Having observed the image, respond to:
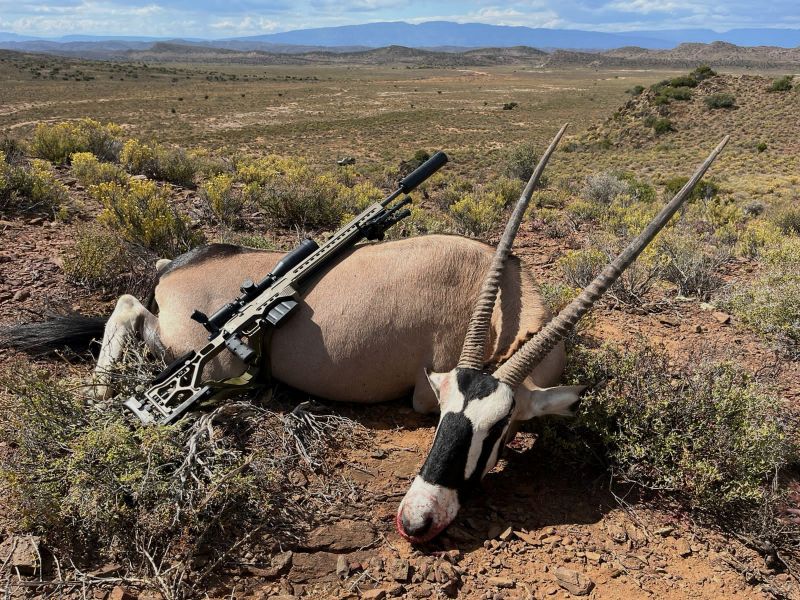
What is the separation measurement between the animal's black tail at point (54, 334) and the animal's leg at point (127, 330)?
0.33m

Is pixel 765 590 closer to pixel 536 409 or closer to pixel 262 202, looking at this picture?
pixel 536 409

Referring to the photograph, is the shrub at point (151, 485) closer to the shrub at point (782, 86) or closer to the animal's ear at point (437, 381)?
the animal's ear at point (437, 381)

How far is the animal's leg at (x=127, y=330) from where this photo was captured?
14.0 feet

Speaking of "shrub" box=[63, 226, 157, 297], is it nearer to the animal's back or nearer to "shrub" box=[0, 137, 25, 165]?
the animal's back

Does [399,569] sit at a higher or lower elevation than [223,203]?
lower

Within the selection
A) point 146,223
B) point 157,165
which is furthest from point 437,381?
Answer: point 157,165

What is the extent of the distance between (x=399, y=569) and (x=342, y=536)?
1.36 ft

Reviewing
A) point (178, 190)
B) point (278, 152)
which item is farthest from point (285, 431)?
point (278, 152)

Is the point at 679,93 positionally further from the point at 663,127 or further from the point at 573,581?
the point at 573,581

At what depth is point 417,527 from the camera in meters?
2.90

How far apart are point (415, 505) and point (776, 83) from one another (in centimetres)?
4069

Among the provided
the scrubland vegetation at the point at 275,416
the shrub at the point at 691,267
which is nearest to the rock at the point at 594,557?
the scrubland vegetation at the point at 275,416

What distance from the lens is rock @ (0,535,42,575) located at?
107 inches

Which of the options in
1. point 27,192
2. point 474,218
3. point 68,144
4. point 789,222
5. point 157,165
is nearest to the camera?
point 27,192
